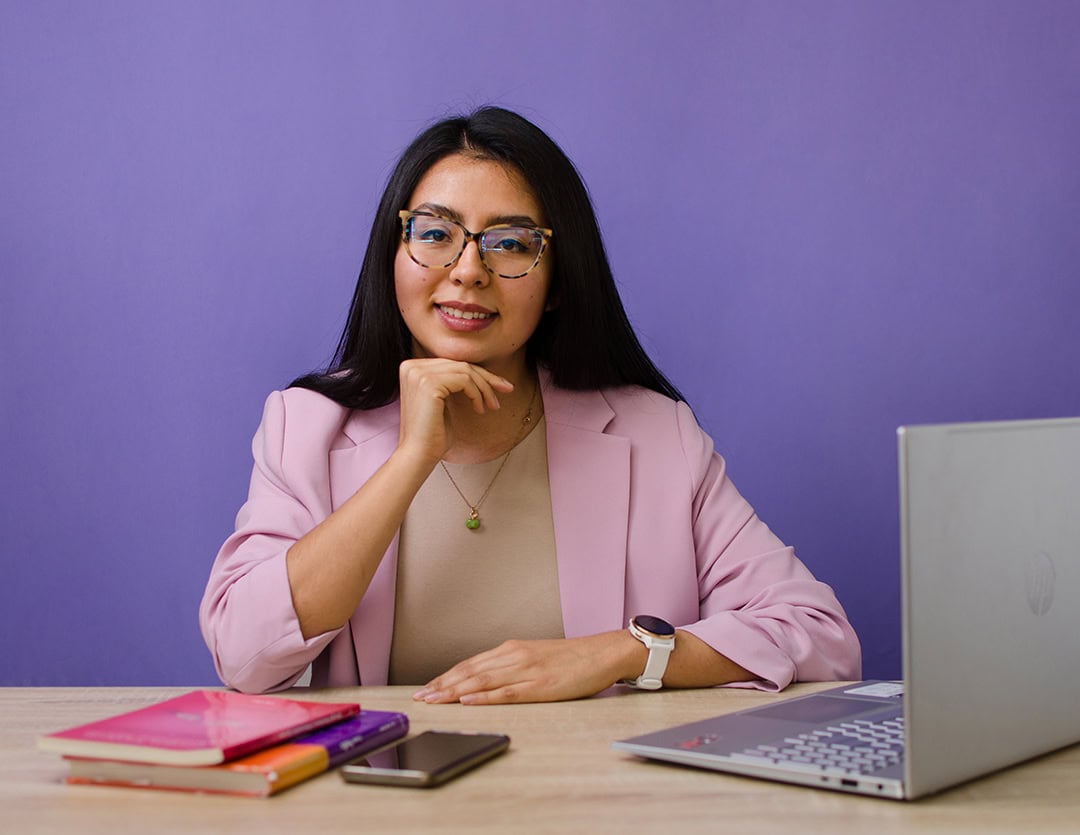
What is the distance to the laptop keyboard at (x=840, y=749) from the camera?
3.52 feet

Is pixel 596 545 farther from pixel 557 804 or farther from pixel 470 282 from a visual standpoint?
pixel 557 804

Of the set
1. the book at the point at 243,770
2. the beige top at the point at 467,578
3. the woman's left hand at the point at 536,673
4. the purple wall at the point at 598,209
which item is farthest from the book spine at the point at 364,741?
the purple wall at the point at 598,209

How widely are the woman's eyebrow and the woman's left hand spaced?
716mm

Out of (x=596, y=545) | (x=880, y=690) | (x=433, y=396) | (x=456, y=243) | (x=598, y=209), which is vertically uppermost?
(x=598, y=209)

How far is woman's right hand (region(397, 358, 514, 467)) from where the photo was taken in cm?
177

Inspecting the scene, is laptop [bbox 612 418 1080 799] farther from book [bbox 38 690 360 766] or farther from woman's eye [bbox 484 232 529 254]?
woman's eye [bbox 484 232 529 254]

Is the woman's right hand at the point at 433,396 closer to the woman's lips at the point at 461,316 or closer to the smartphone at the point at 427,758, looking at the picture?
the woman's lips at the point at 461,316

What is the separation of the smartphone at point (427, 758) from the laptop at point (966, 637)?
13 cm

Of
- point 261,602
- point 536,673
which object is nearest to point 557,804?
point 536,673

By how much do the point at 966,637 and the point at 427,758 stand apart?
19.1 inches

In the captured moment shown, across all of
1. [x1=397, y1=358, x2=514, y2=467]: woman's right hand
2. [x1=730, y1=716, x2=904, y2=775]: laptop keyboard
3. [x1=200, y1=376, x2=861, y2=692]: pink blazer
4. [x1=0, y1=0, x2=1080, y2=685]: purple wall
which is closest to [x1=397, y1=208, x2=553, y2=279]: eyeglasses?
[x1=397, y1=358, x2=514, y2=467]: woman's right hand

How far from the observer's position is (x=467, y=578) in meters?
1.95

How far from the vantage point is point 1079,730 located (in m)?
1.22

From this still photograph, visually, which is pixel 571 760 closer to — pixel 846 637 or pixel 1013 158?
pixel 846 637
